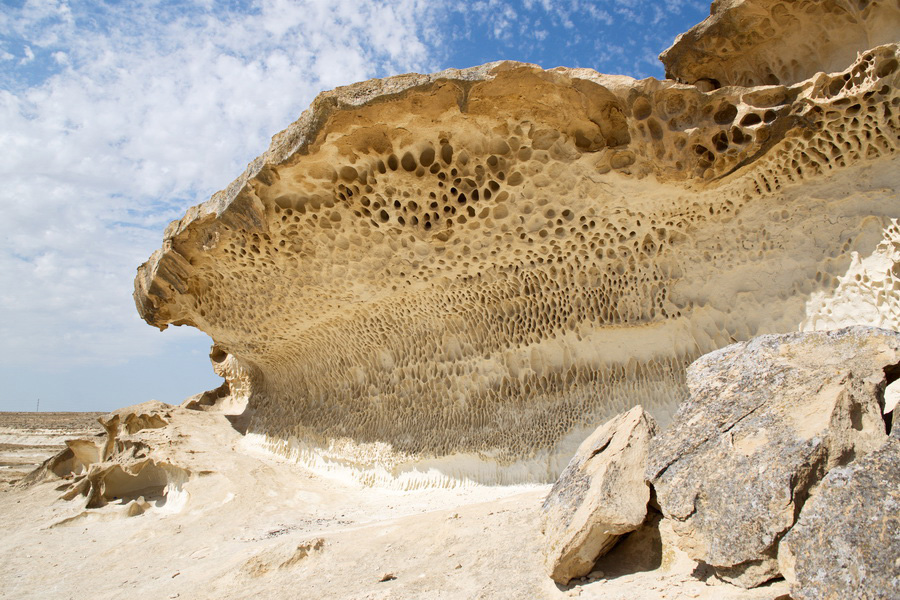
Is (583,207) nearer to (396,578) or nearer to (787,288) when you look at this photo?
(787,288)

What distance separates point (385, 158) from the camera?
12.3 feet

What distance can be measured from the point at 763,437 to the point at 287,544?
8.07 feet

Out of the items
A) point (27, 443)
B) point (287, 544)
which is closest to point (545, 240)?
point (287, 544)

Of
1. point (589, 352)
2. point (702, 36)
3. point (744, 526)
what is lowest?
point (744, 526)

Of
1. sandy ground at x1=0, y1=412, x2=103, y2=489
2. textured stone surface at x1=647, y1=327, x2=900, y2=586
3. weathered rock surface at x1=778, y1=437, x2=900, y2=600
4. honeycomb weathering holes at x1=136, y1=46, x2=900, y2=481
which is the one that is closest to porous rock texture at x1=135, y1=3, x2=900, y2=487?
honeycomb weathering holes at x1=136, y1=46, x2=900, y2=481

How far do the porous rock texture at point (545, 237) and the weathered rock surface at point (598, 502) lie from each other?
154cm

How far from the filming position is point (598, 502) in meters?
2.06

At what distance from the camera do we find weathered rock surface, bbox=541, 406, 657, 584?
205 cm

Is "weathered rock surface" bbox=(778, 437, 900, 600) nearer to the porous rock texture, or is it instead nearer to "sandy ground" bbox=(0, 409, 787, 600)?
"sandy ground" bbox=(0, 409, 787, 600)

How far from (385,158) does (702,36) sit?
2.20 meters

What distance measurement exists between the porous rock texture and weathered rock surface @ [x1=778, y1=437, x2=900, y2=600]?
1952mm

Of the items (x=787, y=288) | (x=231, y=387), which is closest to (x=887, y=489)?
(x=787, y=288)

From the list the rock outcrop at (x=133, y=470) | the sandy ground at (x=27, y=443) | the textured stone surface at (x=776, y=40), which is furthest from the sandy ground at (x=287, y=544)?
the textured stone surface at (x=776, y=40)

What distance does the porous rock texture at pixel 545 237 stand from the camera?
10.8 feet
